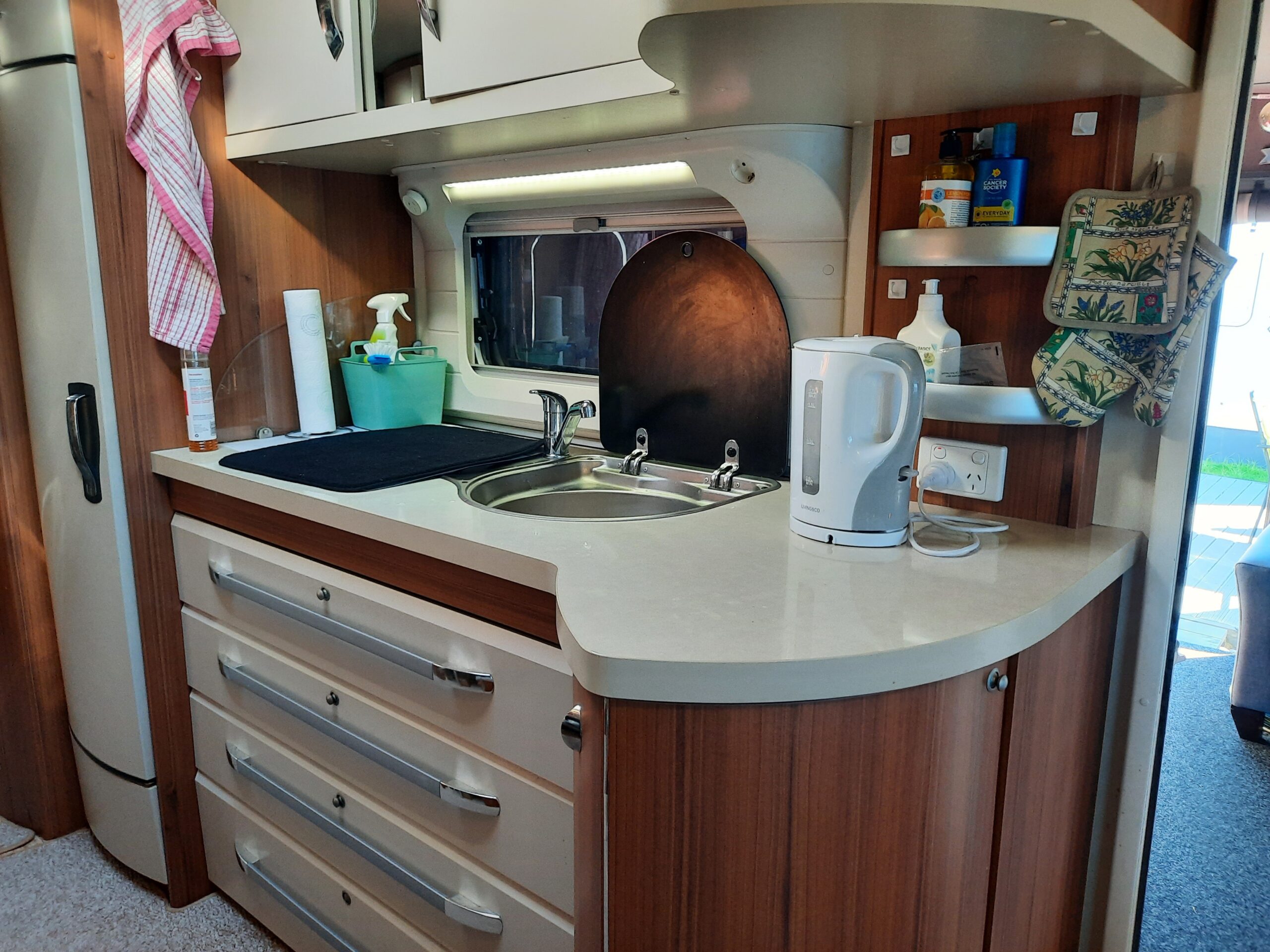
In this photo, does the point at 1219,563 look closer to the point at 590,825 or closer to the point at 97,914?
the point at 590,825

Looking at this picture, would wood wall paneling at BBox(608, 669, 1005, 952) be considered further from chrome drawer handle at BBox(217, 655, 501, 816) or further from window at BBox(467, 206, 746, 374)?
window at BBox(467, 206, 746, 374)

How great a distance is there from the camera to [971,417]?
121 centimetres

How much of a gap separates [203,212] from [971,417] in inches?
58.6

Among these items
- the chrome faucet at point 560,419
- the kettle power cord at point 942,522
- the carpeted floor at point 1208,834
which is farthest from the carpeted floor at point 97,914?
the carpeted floor at point 1208,834

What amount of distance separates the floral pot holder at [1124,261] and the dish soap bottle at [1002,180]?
0.07m

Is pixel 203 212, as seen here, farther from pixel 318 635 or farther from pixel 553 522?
pixel 553 522

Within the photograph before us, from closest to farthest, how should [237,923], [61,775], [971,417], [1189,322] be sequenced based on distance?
1. [1189,322]
2. [971,417]
3. [237,923]
4. [61,775]

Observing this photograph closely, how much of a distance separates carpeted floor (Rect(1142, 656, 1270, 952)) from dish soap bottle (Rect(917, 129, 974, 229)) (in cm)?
91

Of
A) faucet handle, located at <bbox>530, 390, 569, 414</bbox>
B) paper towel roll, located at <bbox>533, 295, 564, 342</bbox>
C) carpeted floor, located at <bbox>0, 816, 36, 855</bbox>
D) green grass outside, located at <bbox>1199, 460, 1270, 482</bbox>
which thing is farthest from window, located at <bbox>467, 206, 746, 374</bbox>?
carpeted floor, located at <bbox>0, 816, 36, 855</bbox>

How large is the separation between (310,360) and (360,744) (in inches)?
35.6

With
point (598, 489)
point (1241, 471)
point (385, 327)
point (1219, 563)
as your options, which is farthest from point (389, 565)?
point (1219, 563)

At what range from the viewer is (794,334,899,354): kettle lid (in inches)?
44.8

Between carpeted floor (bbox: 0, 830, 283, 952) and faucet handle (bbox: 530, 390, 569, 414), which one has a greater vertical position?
faucet handle (bbox: 530, 390, 569, 414)

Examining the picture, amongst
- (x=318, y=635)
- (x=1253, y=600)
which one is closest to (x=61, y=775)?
(x=318, y=635)
